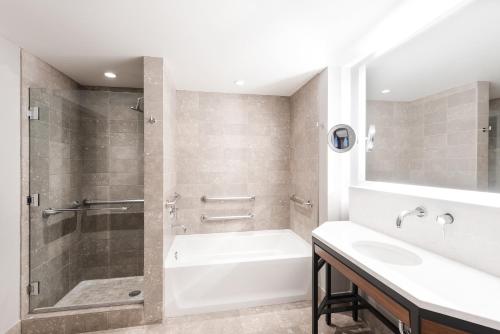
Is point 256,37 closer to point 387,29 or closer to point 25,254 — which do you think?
point 387,29

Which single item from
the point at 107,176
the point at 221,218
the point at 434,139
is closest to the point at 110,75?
the point at 107,176

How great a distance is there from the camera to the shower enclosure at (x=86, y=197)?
192 cm

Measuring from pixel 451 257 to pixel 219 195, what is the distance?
224cm

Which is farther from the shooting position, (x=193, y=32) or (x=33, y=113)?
(x=33, y=113)

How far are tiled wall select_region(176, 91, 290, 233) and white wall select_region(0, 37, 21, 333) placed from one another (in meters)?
1.38

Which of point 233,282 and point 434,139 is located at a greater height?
point 434,139

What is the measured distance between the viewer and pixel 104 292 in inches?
85.3

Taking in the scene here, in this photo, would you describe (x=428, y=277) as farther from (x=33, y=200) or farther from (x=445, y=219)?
(x=33, y=200)

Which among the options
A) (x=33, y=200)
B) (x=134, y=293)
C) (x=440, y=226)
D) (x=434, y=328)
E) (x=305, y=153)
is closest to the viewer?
(x=434, y=328)

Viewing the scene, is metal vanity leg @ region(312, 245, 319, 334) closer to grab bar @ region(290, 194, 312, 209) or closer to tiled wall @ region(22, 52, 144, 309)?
grab bar @ region(290, 194, 312, 209)

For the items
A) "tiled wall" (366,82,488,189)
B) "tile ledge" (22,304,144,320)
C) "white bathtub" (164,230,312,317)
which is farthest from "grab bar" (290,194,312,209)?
"tile ledge" (22,304,144,320)

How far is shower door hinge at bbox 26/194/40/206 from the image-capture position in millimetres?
1815

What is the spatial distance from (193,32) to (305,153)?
1642 mm

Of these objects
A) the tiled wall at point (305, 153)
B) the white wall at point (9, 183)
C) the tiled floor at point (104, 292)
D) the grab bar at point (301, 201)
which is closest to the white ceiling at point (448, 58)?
the tiled wall at point (305, 153)
